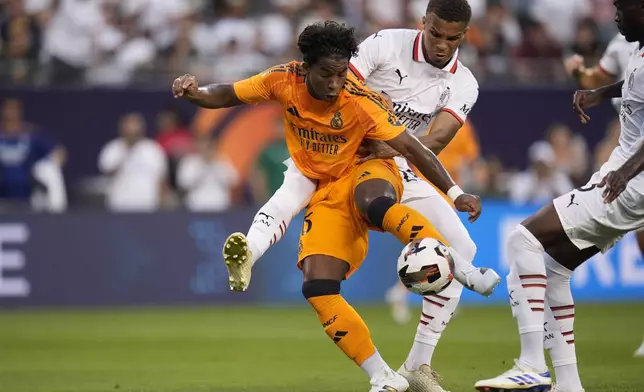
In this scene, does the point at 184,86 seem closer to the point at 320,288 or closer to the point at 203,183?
the point at 320,288

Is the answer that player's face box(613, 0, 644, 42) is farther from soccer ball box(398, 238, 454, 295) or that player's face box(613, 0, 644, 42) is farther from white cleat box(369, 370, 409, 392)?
white cleat box(369, 370, 409, 392)

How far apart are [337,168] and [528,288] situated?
1.51 meters

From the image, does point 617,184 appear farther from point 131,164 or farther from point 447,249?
point 131,164

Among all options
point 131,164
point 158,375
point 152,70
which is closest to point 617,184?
point 158,375

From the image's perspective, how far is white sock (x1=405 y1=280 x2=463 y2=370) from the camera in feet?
27.5

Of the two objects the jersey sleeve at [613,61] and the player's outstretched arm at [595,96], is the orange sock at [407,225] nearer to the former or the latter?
the player's outstretched arm at [595,96]

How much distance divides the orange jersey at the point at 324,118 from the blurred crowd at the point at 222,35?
10.7m

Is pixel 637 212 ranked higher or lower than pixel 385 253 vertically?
lower

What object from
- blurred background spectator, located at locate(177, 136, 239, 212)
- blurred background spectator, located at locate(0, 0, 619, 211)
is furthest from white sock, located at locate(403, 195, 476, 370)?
blurred background spectator, located at locate(177, 136, 239, 212)

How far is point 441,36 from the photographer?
823 centimetres

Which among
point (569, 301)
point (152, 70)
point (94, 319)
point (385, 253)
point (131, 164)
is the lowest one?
point (569, 301)

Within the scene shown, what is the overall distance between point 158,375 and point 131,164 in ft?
27.9

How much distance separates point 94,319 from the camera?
14914mm

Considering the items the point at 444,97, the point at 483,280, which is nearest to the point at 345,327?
the point at 483,280
